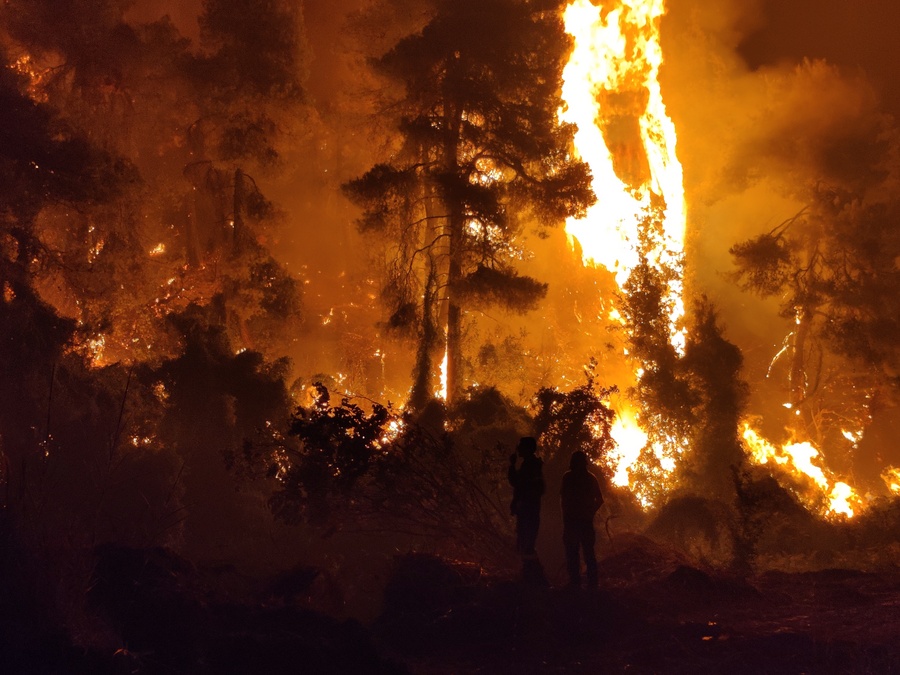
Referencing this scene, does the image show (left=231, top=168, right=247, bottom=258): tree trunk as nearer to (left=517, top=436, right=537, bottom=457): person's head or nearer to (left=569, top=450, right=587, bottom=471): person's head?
(left=517, top=436, right=537, bottom=457): person's head

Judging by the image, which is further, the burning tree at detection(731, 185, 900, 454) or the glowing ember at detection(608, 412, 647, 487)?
the burning tree at detection(731, 185, 900, 454)

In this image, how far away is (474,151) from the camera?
17766 millimetres

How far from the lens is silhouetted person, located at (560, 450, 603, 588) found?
29.8ft

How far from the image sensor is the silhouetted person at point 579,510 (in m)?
9.09

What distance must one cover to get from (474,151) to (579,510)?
11181 millimetres

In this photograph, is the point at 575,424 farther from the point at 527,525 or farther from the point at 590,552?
the point at 527,525

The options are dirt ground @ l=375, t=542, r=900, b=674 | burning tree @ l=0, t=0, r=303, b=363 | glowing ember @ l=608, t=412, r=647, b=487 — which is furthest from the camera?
glowing ember @ l=608, t=412, r=647, b=487

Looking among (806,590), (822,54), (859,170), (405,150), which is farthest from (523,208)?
(822,54)

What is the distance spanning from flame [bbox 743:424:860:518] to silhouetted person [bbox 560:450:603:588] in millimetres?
11414

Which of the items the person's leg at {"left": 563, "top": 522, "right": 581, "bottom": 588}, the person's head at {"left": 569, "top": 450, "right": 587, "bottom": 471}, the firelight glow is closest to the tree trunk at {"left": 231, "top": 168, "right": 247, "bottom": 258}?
the firelight glow

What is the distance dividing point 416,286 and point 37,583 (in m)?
12.6

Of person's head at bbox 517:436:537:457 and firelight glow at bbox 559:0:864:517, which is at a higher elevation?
firelight glow at bbox 559:0:864:517

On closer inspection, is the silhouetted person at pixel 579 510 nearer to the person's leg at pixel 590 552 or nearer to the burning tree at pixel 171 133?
the person's leg at pixel 590 552

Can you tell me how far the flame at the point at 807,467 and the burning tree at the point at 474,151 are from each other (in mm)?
8477
